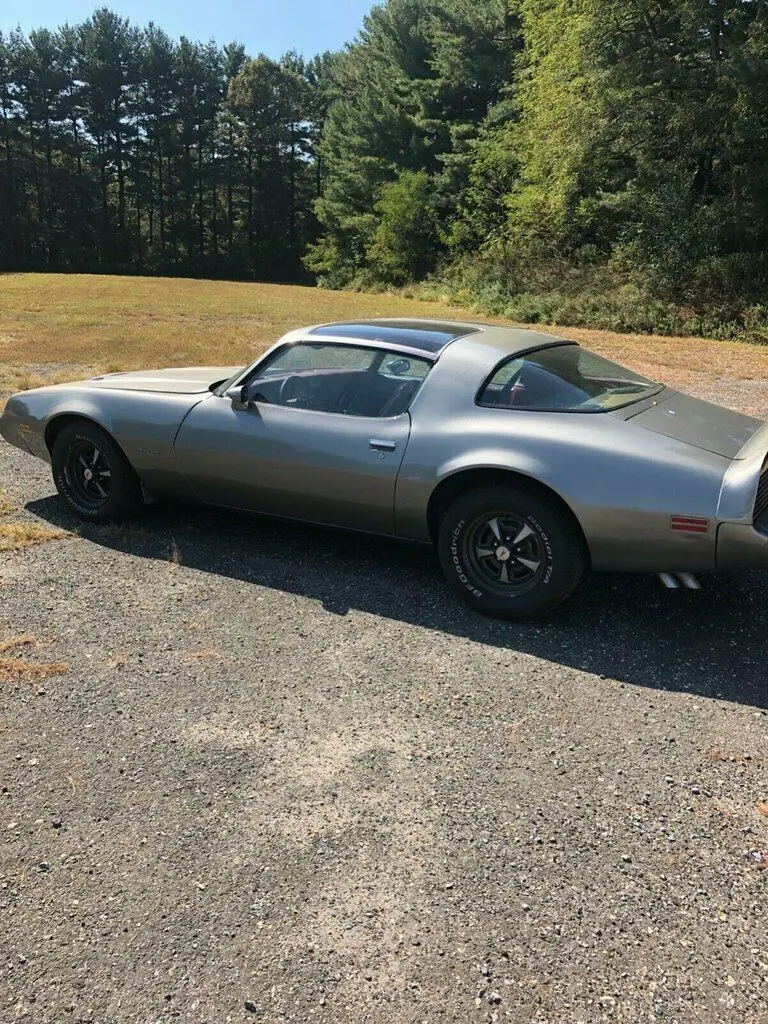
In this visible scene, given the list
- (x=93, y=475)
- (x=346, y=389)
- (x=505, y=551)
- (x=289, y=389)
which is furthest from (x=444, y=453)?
(x=93, y=475)

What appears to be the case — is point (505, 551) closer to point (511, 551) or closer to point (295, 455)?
point (511, 551)

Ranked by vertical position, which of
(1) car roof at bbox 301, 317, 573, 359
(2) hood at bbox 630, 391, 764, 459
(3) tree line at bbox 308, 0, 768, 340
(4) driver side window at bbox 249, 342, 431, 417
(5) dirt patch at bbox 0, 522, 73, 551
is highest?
(3) tree line at bbox 308, 0, 768, 340

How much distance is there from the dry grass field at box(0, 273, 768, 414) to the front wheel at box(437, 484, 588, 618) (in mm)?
7541

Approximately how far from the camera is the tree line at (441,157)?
19.8 m

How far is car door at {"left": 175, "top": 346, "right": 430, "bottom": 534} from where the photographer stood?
12.9 ft

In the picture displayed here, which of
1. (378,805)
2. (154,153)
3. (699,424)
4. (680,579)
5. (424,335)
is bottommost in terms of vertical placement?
(378,805)

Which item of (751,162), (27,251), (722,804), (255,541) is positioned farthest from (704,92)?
(27,251)

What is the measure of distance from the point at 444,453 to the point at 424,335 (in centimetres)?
91

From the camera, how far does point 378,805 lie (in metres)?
2.48

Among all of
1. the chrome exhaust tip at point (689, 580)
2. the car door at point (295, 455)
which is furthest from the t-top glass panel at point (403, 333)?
the chrome exhaust tip at point (689, 580)

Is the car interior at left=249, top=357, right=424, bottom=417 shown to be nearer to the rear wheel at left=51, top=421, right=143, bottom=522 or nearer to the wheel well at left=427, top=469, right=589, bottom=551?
the wheel well at left=427, top=469, right=589, bottom=551

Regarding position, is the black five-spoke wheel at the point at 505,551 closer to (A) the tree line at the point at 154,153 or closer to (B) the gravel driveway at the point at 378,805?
(B) the gravel driveway at the point at 378,805

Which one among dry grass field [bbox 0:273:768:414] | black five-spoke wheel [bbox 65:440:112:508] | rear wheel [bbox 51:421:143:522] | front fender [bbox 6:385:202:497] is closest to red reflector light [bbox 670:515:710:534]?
front fender [bbox 6:385:202:497]

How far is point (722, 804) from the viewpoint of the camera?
2488 mm
